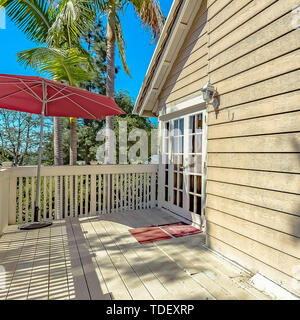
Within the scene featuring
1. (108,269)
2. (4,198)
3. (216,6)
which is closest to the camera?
(108,269)

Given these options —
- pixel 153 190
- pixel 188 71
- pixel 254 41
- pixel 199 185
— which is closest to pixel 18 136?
pixel 153 190

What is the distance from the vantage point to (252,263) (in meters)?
2.00

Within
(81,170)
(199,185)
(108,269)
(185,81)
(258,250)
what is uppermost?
(185,81)

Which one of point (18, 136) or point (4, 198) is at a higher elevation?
point (18, 136)

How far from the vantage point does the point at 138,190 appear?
15.4 ft

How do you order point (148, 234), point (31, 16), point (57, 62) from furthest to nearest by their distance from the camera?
point (31, 16)
point (57, 62)
point (148, 234)

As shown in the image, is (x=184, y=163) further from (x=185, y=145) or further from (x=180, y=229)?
(x=180, y=229)

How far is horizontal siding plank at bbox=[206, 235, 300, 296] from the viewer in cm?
166

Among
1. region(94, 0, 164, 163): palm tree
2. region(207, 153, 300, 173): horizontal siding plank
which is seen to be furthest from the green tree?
region(207, 153, 300, 173): horizontal siding plank

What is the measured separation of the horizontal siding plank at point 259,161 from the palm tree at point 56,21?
334 centimetres

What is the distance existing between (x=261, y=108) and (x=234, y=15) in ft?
3.81

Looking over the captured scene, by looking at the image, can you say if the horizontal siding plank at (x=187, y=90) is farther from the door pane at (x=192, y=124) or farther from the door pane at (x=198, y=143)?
the door pane at (x=198, y=143)

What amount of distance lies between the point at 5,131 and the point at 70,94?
23.4ft

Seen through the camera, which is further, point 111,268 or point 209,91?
point 209,91
